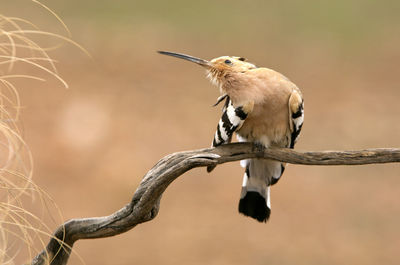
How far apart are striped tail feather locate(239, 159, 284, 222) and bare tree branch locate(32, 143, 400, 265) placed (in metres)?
0.57

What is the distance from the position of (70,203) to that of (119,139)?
90 centimetres

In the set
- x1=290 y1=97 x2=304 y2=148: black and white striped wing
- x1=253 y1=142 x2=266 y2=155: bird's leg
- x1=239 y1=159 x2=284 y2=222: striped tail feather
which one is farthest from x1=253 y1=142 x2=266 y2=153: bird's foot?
x1=239 y1=159 x2=284 y2=222: striped tail feather

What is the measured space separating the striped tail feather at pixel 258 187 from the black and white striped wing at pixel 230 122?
1.21 ft

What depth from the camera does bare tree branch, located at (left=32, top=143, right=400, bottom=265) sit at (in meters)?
2.09

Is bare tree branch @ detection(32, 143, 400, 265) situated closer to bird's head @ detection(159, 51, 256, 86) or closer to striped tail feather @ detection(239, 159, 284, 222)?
bird's head @ detection(159, 51, 256, 86)

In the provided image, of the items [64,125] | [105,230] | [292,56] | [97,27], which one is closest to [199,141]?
[64,125]

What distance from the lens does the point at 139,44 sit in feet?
26.6

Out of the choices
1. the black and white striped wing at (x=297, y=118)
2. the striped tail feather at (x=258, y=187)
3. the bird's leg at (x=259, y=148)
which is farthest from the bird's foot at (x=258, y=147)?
the striped tail feather at (x=258, y=187)

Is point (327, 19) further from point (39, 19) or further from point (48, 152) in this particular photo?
point (48, 152)

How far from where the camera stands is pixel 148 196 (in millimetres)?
2080

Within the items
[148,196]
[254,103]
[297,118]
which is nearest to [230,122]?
[254,103]

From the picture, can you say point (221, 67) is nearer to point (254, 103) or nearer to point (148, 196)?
point (254, 103)

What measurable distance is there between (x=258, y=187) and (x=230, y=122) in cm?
46

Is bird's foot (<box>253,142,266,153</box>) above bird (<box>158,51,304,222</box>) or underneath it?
underneath
